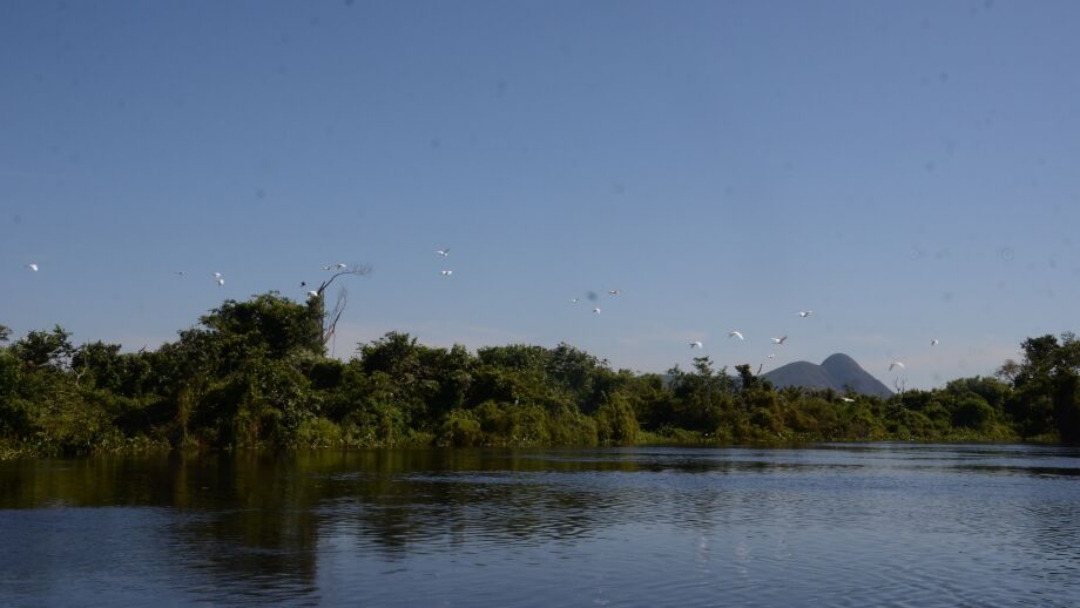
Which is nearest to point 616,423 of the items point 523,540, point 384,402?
point 384,402

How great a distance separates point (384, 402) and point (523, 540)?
2254 inches

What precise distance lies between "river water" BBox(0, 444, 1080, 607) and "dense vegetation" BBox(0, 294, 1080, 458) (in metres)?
A: 19.0

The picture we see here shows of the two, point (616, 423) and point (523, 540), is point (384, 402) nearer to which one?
point (616, 423)

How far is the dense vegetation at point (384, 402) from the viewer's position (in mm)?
61438

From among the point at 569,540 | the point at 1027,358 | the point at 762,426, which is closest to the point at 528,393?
the point at 762,426

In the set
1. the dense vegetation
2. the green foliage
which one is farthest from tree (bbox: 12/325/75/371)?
the green foliage

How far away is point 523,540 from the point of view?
23797mm

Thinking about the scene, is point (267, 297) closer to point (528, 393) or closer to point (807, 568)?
point (528, 393)

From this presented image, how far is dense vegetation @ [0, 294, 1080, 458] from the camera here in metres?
61.4

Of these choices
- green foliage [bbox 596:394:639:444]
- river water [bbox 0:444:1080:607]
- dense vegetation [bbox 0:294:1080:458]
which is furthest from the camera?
green foliage [bbox 596:394:639:444]

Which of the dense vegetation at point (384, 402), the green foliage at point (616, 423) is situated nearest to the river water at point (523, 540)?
the dense vegetation at point (384, 402)

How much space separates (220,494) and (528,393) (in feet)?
190

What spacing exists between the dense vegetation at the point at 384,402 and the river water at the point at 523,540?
62.3 feet

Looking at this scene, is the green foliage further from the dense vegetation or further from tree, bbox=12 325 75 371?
tree, bbox=12 325 75 371
